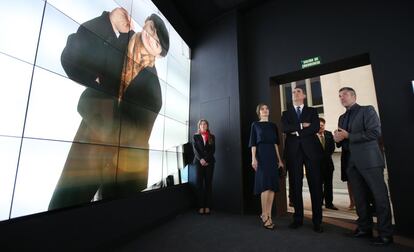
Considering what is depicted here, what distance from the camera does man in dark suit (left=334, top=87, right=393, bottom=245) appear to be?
1809 mm

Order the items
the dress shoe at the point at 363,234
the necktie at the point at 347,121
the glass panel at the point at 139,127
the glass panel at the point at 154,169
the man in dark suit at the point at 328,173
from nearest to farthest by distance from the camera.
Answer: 1. the dress shoe at the point at 363,234
2. the necktie at the point at 347,121
3. the glass panel at the point at 139,127
4. the glass panel at the point at 154,169
5. the man in dark suit at the point at 328,173

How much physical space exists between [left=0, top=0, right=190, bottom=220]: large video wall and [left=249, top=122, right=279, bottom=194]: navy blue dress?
4.40 ft

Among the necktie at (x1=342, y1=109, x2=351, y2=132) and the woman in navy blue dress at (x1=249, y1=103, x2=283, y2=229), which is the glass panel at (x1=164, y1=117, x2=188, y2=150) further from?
the necktie at (x1=342, y1=109, x2=351, y2=132)

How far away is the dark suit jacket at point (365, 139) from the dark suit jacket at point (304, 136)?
1.10ft

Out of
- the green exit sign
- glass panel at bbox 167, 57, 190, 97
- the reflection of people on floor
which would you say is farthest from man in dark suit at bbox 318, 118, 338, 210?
the reflection of people on floor

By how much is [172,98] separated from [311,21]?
246 cm

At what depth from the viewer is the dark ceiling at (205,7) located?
11.9ft

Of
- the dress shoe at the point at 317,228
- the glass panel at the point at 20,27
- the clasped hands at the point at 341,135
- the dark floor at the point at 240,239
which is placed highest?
the glass panel at the point at 20,27

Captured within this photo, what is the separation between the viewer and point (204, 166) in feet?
10.4

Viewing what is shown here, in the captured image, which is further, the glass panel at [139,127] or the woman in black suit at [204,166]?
the woman in black suit at [204,166]

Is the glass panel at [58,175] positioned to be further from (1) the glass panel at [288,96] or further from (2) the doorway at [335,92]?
(1) the glass panel at [288,96]

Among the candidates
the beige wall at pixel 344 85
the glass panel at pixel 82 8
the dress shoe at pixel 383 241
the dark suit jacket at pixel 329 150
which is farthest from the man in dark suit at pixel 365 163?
the beige wall at pixel 344 85

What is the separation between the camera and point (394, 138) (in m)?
2.25

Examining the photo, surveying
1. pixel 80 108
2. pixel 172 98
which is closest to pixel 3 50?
pixel 80 108
